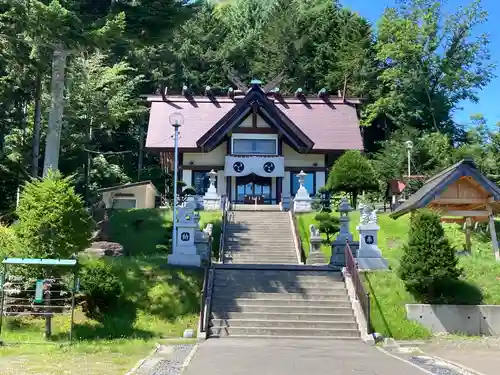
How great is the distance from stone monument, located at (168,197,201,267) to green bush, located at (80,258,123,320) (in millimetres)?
2827

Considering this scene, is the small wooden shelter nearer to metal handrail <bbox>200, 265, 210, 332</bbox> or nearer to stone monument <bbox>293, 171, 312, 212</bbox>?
metal handrail <bbox>200, 265, 210, 332</bbox>

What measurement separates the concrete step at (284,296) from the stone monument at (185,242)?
202 centimetres

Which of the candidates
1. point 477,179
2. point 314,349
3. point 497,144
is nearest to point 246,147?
point 497,144

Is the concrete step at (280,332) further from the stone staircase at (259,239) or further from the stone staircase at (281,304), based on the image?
the stone staircase at (259,239)

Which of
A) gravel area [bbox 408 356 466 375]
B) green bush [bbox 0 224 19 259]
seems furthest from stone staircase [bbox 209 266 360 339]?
green bush [bbox 0 224 19 259]

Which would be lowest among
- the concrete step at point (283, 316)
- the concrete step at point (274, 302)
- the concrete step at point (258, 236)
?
the concrete step at point (283, 316)

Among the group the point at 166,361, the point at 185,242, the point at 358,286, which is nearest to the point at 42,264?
the point at 166,361

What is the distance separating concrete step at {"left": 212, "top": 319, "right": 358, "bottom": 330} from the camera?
15000 mm

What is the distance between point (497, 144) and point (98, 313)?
1107 inches

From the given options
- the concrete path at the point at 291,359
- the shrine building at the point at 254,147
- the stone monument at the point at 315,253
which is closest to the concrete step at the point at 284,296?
the concrete path at the point at 291,359

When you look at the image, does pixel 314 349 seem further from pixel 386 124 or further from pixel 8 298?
pixel 386 124

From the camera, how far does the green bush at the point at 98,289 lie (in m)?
15.1

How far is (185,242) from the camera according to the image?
18.3 metres

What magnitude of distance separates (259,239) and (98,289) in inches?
394
